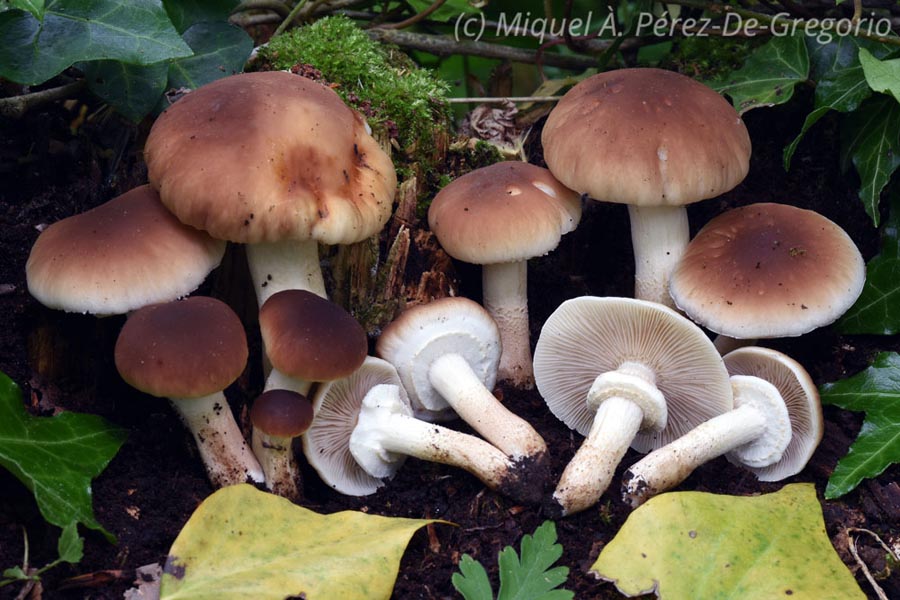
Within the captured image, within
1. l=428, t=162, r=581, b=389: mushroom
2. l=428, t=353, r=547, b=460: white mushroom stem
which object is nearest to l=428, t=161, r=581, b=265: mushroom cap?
l=428, t=162, r=581, b=389: mushroom

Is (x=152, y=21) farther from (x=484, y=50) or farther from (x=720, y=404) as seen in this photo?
(x=720, y=404)

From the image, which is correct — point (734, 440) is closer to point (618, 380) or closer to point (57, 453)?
point (618, 380)

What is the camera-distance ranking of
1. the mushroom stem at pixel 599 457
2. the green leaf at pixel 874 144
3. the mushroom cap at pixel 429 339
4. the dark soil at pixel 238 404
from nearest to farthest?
the dark soil at pixel 238 404 → the mushroom stem at pixel 599 457 → the mushroom cap at pixel 429 339 → the green leaf at pixel 874 144

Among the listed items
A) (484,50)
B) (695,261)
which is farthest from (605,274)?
(484,50)

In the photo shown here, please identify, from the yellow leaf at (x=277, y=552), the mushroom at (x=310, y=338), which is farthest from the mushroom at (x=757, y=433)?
the mushroom at (x=310, y=338)

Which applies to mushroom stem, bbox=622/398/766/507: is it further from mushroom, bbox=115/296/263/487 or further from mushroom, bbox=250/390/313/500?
mushroom, bbox=115/296/263/487

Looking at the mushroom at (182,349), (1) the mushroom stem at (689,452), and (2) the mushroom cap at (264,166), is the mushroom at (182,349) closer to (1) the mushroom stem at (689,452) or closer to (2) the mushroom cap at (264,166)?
(2) the mushroom cap at (264,166)
